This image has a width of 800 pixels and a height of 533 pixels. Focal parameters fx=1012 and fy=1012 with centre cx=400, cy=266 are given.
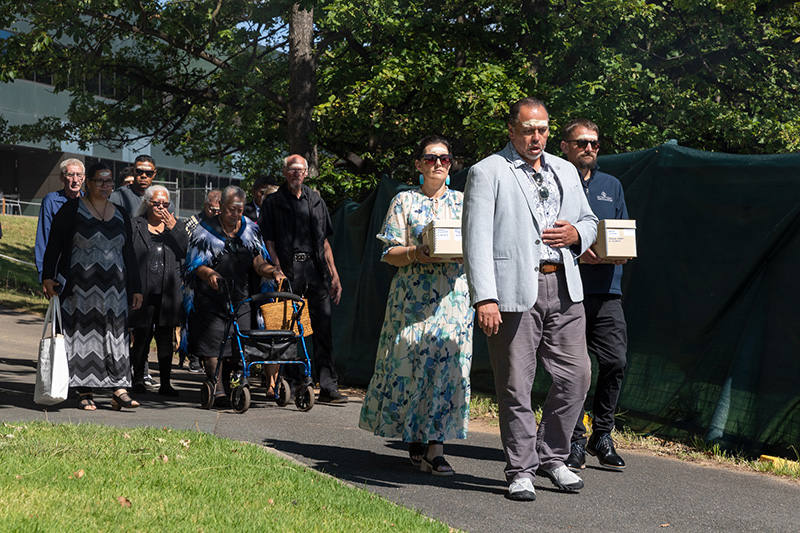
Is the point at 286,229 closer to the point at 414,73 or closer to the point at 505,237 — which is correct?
the point at 505,237

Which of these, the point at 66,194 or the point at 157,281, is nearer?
the point at 157,281

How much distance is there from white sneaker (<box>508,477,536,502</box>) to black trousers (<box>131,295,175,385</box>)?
5.32 metres

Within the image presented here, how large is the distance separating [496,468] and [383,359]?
3.26 ft

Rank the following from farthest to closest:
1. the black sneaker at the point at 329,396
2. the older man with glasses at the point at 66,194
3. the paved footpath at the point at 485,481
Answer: the older man with glasses at the point at 66,194 < the black sneaker at the point at 329,396 < the paved footpath at the point at 485,481

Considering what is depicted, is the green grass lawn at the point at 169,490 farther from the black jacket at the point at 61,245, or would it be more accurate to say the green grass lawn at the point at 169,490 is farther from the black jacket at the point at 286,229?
the black jacket at the point at 286,229

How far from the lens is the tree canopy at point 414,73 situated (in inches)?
635

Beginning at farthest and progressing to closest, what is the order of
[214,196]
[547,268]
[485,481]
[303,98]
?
[303,98] < [214,196] < [485,481] < [547,268]

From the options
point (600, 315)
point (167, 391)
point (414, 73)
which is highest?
point (414, 73)

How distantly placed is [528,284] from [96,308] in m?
4.48

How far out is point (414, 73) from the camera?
53.0 ft

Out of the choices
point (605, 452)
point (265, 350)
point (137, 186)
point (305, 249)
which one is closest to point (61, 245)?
point (265, 350)

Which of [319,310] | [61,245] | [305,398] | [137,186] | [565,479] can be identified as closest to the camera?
[565,479]

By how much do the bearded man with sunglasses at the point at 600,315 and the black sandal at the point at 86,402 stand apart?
4.20 metres

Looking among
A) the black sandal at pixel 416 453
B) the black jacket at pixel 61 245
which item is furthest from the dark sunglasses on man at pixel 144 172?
the black sandal at pixel 416 453
